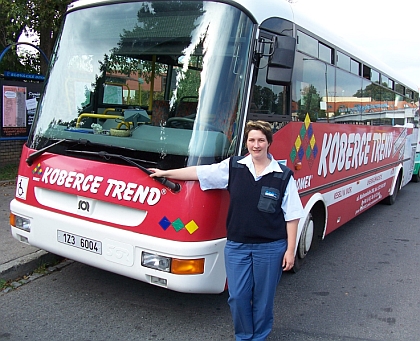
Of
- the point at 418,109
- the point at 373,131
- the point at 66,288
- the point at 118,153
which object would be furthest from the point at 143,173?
the point at 418,109

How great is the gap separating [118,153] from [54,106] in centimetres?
100

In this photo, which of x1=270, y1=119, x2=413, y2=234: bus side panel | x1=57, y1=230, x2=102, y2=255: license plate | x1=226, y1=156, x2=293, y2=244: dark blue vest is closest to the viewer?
x1=226, y1=156, x2=293, y2=244: dark blue vest

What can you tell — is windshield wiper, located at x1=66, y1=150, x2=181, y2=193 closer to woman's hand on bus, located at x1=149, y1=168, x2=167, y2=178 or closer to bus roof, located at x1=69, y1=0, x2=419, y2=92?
woman's hand on bus, located at x1=149, y1=168, x2=167, y2=178

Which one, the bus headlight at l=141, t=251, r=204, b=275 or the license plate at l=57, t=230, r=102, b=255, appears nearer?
the bus headlight at l=141, t=251, r=204, b=275

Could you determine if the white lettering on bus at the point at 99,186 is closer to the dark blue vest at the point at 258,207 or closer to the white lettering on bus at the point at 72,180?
the white lettering on bus at the point at 72,180

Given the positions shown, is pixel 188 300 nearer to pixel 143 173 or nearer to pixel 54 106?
pixel 143 173

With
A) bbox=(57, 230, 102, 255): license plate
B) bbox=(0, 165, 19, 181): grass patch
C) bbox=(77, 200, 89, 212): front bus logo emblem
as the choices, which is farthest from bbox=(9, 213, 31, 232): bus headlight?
bbox=(0, 165, 19, 181): grass patch

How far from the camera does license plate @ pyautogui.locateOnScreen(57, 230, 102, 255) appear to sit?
11.2 feet

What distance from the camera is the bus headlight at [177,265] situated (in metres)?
3.11

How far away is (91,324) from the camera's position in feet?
11.8

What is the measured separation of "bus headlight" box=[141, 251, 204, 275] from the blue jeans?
0.81 feet

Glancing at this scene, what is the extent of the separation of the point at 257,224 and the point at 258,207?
0.12 meters

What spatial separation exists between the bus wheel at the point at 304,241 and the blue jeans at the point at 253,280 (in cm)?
179

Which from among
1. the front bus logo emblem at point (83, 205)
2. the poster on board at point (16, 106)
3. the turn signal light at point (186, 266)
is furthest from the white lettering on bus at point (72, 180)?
the poster on board at point (16, 106)
